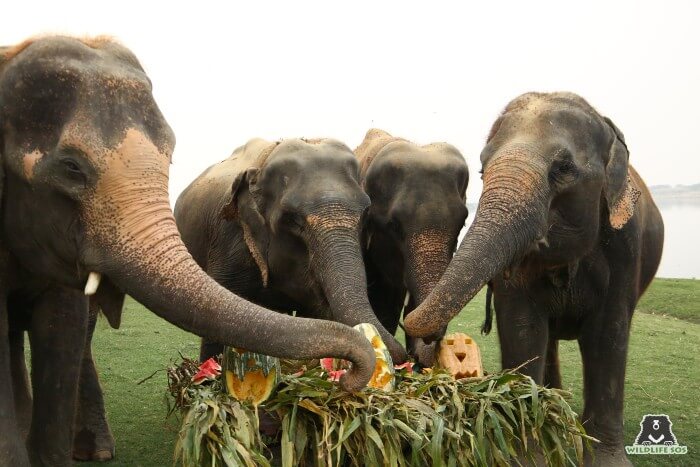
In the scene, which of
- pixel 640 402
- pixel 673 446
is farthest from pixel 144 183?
pixel 640 402

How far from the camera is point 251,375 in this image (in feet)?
12.2

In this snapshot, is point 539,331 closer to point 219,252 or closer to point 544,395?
point 544,395

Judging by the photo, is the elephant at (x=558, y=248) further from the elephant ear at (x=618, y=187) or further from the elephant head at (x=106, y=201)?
the elephant head at (x=106, y=201)

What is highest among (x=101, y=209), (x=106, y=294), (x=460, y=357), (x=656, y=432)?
(x=101, y=209)

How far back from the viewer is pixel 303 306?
569cm

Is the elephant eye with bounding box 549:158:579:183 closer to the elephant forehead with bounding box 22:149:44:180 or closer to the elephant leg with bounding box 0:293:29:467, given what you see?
the elephant forehead with bounding box 22:149:44:180

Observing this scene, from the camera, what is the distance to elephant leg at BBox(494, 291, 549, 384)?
5117mm

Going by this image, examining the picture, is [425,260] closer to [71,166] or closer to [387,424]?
[387,424]

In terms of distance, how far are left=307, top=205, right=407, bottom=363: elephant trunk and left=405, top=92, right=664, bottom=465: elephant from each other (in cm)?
54

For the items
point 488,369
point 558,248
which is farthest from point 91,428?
point 488,369

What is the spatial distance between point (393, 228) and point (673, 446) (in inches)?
83.8

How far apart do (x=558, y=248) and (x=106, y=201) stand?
8.02 ft

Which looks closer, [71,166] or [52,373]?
[71,166]

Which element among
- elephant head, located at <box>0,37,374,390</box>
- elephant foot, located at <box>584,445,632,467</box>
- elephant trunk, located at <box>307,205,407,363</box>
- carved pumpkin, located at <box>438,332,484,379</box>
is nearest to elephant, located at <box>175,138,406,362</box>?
elephant trunk, located at <box>307,205,407,363</box>
